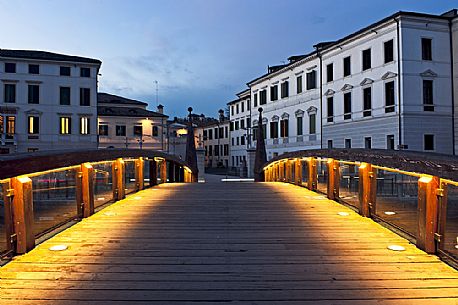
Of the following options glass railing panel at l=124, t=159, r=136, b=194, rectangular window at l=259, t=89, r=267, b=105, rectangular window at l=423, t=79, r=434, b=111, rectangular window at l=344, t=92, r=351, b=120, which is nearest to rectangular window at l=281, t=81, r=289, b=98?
rectangular window at l=259, t=89, r=267, b=105

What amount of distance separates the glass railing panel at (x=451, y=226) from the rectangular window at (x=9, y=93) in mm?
45490

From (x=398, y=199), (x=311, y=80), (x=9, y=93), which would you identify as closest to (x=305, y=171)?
(x=398, y=199)

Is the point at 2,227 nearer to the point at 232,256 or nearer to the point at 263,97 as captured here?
the point at 232,256

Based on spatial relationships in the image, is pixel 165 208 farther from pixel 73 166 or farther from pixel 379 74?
pixel 379 74

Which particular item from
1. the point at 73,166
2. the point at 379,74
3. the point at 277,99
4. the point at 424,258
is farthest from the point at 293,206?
the point at 277,99

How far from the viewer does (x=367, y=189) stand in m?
6.83

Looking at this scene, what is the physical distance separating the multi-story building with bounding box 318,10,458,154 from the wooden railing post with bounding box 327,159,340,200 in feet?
69.4

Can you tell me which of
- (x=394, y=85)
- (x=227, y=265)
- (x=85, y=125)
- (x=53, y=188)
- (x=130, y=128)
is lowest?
(x=227, y=265)

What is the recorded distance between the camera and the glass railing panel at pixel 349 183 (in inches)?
287

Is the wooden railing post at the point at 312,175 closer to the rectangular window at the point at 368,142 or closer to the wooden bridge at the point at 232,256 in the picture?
the wooden bridge at the point at 232,256

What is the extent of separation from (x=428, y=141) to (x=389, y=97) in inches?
162

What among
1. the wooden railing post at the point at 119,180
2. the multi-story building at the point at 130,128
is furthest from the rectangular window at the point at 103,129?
the wooden railing post at the point at 119,180

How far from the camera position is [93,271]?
420 centimetres

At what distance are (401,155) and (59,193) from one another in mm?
4822
